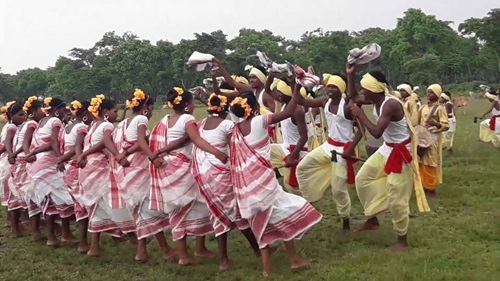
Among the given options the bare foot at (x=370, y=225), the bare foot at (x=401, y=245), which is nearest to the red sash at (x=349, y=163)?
the bare foot at (x=370, y=225)

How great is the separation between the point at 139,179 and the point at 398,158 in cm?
293

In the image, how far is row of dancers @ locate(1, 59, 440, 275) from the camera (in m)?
6.05

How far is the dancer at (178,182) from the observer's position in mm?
6465

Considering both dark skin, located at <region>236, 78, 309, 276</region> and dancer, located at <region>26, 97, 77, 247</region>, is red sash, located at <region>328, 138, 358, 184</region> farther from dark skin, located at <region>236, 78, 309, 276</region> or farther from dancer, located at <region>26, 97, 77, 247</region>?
dancer, located at <region>26, 97, 77, 247</region>

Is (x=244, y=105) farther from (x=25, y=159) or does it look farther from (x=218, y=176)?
(x=25, y=159)

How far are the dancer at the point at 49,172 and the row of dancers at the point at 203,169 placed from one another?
13 millimetres

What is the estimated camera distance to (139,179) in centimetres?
680

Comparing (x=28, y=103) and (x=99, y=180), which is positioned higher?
(x=28, y=103)

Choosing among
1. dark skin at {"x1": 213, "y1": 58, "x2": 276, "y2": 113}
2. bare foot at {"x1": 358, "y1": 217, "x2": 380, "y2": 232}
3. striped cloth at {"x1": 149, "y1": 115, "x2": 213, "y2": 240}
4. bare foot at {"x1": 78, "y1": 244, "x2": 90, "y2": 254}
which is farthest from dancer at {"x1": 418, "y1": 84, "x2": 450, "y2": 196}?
bare foot at {"x1": 78, "y1": 244, "x2": 90, "y2": 254}

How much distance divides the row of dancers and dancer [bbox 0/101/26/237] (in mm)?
50

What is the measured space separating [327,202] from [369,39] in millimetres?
61186

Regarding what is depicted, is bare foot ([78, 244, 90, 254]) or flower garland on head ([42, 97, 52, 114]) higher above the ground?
flower garland on head ([42, 97, 52, 114])

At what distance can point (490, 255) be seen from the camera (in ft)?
20.4

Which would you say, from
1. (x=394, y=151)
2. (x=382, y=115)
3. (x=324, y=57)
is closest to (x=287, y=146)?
(x=394, y=151)
